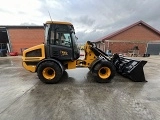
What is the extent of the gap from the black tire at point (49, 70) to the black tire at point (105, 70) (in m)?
1.53

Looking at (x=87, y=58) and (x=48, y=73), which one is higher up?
(x=87, y=58)

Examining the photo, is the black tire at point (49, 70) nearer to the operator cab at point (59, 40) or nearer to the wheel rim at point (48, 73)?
the wheel rim at point (48, 73)

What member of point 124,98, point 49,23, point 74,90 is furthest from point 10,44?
point 124,98

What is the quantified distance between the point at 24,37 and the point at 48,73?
1901 cm

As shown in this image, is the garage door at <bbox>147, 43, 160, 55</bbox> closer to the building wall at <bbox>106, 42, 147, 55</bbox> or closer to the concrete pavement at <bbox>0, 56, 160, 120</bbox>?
the building wall at <bbox>106, 42, 147, 55</bbox>

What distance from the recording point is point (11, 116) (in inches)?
141

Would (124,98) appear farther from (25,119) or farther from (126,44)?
(126,44)

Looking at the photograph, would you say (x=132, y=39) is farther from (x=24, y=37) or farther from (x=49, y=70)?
(x=49, y=70)

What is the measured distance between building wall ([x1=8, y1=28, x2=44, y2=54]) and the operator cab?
1790 cm

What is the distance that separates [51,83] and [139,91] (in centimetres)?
343

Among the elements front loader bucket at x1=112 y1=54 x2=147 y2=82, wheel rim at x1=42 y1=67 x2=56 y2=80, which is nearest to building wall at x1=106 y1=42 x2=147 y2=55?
front loader bucket at x1=112 y1=54 x2=147 y2=82

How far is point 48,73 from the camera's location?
6.53m

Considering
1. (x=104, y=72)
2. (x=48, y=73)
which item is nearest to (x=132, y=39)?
(x=104, y=72)

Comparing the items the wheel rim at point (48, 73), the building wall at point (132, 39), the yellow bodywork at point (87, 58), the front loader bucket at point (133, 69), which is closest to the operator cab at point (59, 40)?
the wheel rim at point (48, 73)
